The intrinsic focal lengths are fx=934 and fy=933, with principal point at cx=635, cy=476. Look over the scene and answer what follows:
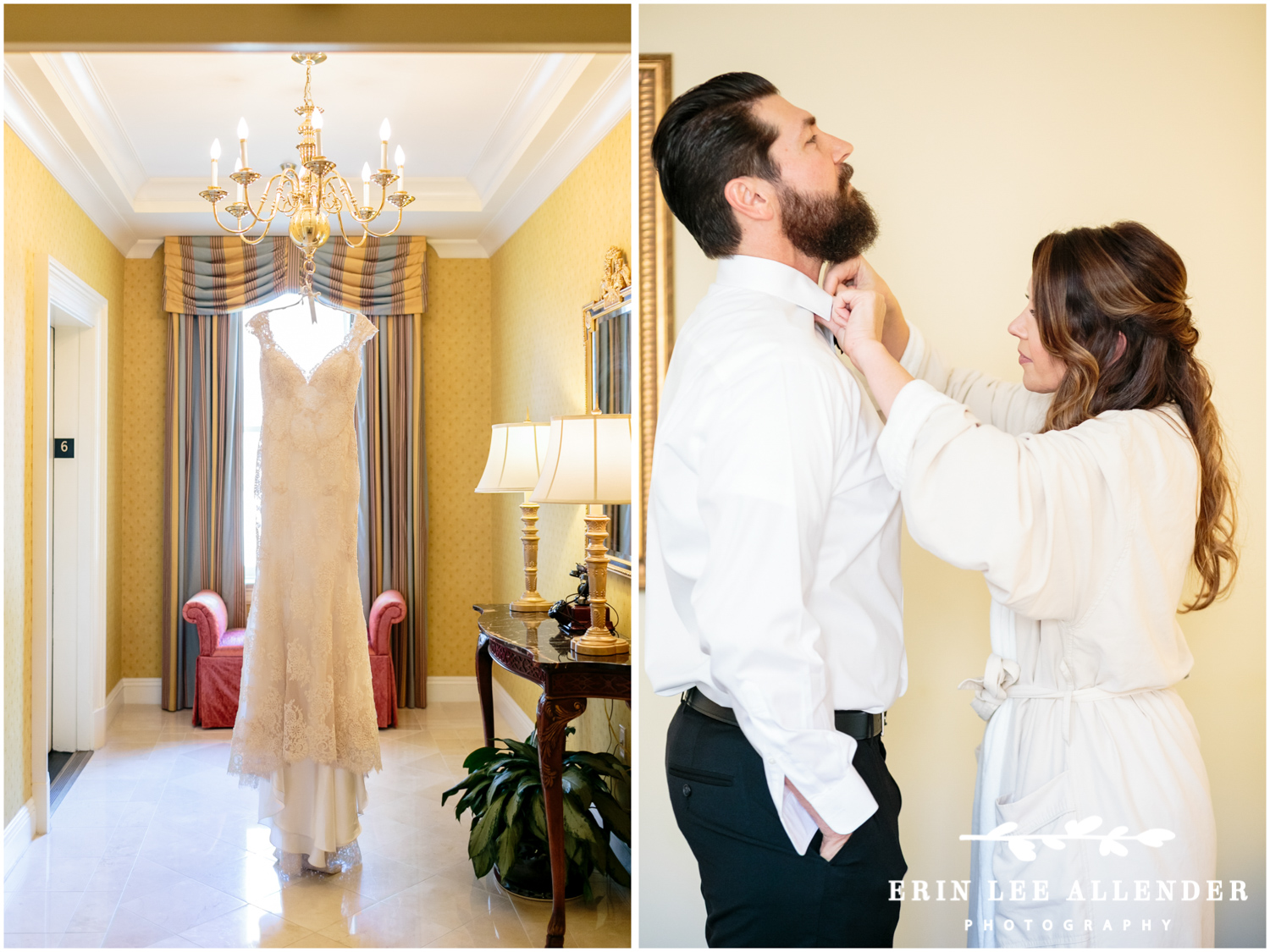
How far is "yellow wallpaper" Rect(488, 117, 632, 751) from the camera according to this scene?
10.3ft

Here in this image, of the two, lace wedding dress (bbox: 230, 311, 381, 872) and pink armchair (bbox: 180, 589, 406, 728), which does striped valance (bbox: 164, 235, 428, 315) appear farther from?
lace wedding dress (bbox: 230, 311, 381, 872)

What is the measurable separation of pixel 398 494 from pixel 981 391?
4.08m

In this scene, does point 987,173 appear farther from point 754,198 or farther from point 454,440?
point 454,440

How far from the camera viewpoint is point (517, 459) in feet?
10.6

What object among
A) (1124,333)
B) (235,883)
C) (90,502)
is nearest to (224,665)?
(90,502)

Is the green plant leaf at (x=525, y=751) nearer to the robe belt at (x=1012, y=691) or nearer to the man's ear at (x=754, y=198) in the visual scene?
the robe belt at (x=1012, y=691)

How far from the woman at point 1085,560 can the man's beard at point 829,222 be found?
0.04 m

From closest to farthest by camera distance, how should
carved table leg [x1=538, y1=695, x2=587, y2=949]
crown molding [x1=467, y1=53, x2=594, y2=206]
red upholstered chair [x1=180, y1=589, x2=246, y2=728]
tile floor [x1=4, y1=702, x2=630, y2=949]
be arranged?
carved table leg [x1=538, y1=695, x2=587, y2=949]
tile floor [x1=4, y1=702, x2=630, y2=949]
crown molding [x1=467, y1=53, x2=594, y2=206]
red upholstered chair [x1=180, y1=589, x2=246, y2=728]

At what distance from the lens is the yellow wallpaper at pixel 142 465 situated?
201 inches

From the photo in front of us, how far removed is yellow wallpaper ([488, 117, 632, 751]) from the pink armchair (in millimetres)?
597

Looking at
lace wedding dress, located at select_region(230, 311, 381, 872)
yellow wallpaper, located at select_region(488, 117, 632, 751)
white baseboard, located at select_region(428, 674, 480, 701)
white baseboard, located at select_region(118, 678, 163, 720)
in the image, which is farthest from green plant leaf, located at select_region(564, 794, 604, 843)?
white baseboard, located at select_region(118, 678, 163, 720)

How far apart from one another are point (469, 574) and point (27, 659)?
239cm

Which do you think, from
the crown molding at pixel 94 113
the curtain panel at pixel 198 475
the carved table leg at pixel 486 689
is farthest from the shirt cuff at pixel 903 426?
A: the curtain panel at pixel 198 475

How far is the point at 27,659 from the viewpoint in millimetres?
3289
